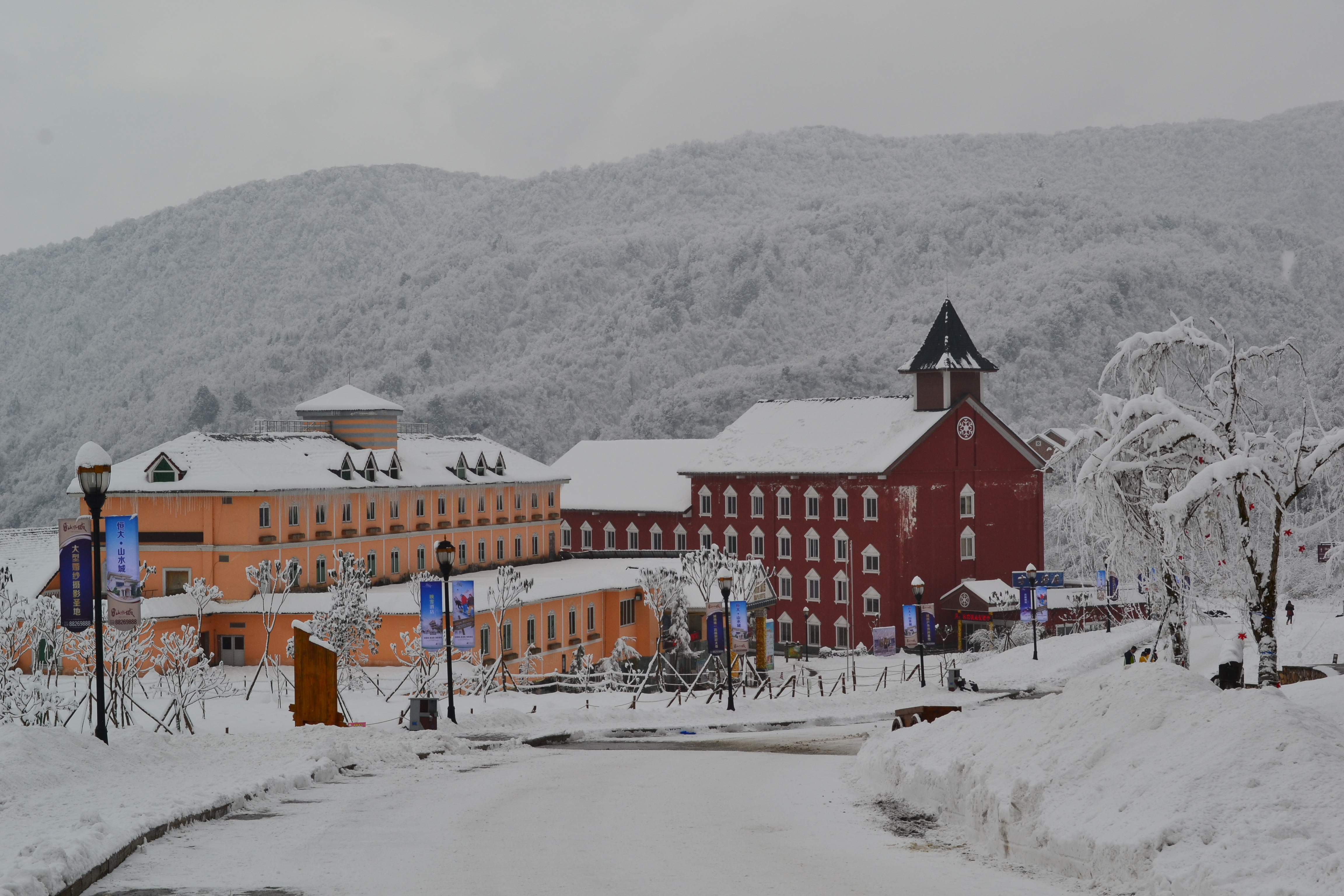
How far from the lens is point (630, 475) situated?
8194 centimetres

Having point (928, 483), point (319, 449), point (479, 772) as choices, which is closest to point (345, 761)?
point (479, 772)

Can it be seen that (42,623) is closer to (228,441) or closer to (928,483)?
(228,441)

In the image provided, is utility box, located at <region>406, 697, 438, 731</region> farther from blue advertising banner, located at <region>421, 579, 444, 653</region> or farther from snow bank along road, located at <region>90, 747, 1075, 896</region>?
blue advertising banner, located at <region>421, 579, 444, 653</region>

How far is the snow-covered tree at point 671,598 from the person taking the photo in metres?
55.5

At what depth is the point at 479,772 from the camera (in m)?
18.7

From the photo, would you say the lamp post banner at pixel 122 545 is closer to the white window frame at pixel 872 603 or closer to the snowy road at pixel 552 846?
the snowy road at pixel 552 846

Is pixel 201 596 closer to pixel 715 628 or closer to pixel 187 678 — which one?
pixel 187 678

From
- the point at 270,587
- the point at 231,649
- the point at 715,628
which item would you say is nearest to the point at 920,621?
the point at 715,628

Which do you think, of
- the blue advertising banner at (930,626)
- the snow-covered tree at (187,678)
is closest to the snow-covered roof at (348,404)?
the snow-covered tree at (187,678)

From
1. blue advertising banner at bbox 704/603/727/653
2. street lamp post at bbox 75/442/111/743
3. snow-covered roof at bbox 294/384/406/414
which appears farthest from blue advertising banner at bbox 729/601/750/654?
street lamp post at bbox 75/442/111/743

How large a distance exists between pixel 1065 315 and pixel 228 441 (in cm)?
11857

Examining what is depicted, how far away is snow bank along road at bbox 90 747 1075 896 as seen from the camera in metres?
10.5

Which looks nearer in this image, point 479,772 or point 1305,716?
point 1305,716

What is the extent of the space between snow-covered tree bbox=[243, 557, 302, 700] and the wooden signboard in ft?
64.8
